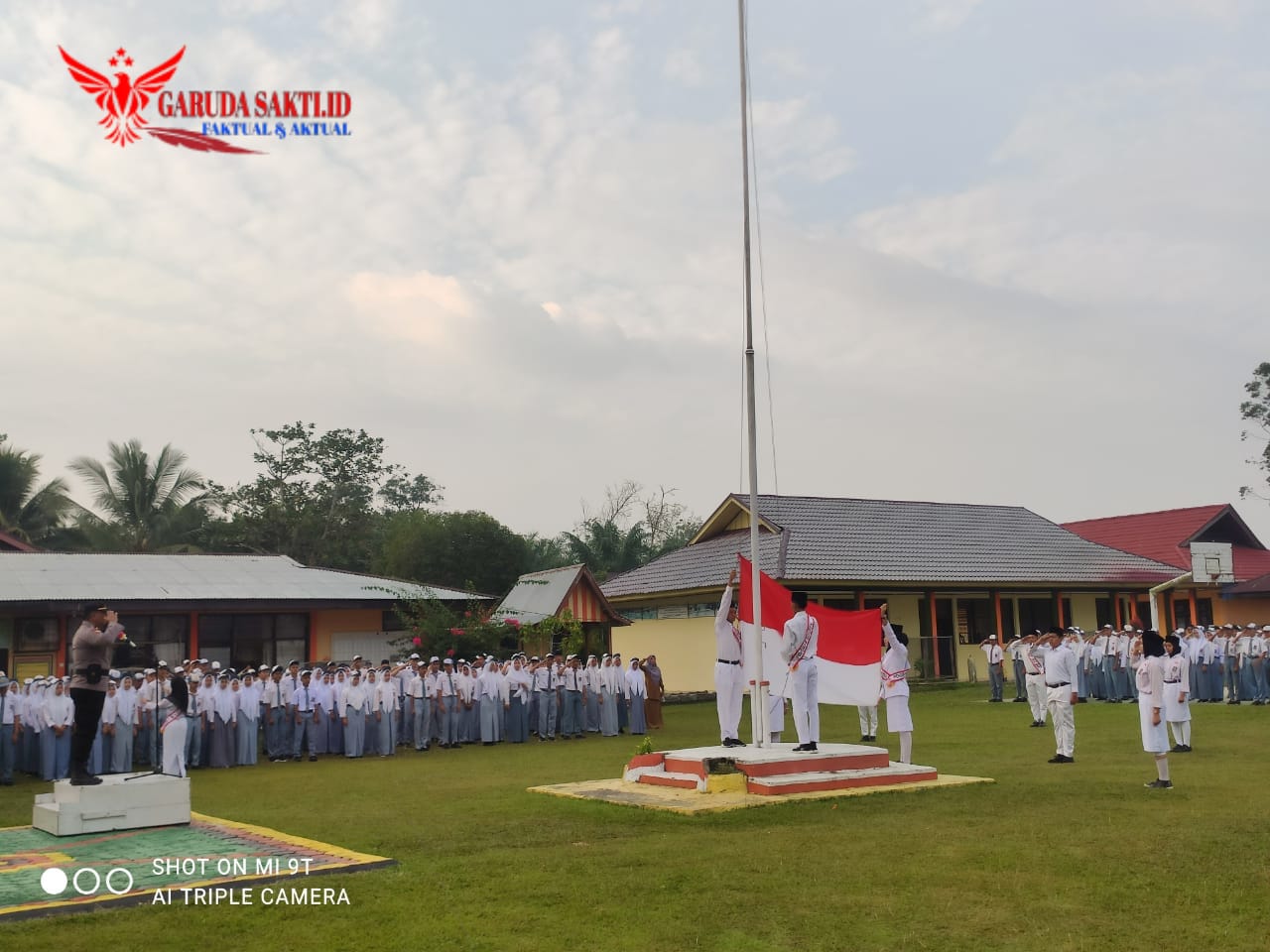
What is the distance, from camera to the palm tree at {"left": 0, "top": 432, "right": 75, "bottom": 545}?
115ft

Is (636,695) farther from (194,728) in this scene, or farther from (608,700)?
(194,728)

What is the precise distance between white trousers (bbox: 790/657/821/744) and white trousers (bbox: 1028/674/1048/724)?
25.6 feet

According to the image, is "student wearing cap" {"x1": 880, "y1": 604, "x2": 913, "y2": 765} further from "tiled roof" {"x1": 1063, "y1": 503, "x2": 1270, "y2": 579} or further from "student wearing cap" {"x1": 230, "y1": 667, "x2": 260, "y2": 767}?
"tiled roof" {"x1": 1063, "y1": 503, "x2": 1270, "y2": 579}

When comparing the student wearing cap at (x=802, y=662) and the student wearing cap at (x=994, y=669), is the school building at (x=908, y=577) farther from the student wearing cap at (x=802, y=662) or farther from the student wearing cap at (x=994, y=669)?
the student wearing cap at (x=802, y=662)

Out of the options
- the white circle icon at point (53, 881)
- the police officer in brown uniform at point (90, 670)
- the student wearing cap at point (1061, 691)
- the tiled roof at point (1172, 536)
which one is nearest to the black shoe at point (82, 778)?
the police officer in brown uniform at point (90, 670)

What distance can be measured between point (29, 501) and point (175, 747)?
24.8 metres

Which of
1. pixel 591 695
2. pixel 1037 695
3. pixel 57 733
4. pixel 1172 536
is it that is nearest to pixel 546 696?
pixel 591 695

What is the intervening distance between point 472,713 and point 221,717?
4490 millimetres

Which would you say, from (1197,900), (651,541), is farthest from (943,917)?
(651,541)

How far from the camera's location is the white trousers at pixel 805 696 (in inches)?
507

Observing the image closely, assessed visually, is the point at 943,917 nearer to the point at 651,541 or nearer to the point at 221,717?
the point at 221,717

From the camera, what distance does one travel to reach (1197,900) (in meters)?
6.63

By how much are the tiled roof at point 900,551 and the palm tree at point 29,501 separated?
697 inches

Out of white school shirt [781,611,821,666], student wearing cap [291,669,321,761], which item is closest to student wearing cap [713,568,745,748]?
white school shirt [781,611,821,666]
